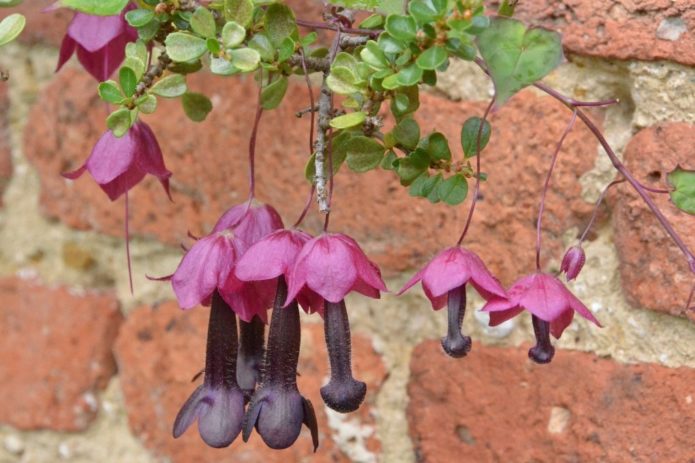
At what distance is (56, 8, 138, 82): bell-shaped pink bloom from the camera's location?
741mm

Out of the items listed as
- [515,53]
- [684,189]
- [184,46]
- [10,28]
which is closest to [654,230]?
[684,189]

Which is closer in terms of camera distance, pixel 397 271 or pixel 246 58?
pixel 246 58

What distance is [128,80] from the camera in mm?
647

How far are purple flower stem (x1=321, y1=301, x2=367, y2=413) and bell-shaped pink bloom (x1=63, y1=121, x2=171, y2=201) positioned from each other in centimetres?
19

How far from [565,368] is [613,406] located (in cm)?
5

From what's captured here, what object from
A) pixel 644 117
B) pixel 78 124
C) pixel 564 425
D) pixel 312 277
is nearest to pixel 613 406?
pixel 564 425

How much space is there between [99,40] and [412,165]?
249 mm

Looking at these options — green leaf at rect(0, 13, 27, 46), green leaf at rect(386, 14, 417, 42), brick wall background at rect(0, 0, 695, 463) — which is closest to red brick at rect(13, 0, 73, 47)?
brick wall background at rect(0, 0, 695, 463)

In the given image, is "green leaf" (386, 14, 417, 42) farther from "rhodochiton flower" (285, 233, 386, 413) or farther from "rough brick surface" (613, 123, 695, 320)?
"rough brick surface" (613, 123, 695, 320)

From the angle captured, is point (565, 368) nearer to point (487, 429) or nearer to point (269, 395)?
point (487, 429)

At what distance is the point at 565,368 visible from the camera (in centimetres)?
83

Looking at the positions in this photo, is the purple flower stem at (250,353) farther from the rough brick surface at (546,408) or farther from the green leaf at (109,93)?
the rough brick surface at (546,408)

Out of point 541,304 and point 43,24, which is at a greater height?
point 541,304

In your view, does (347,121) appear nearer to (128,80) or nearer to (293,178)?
(128,80)
